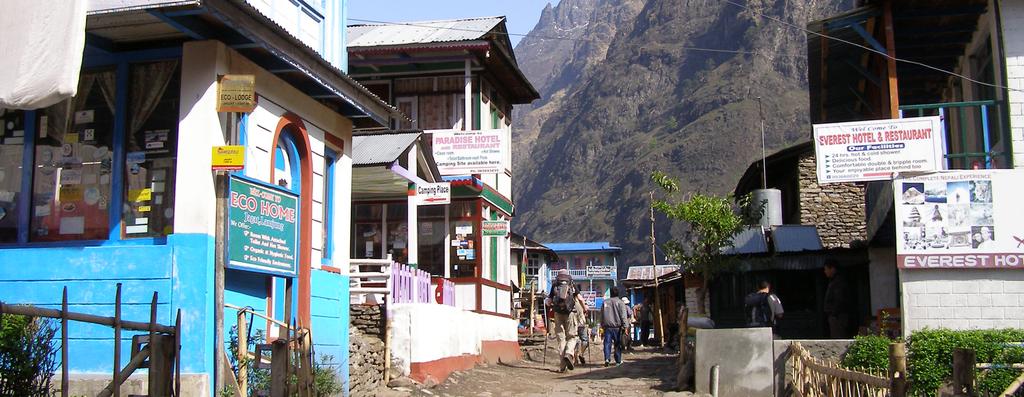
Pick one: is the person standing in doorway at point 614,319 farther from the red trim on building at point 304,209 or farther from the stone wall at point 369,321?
the red trim on building at point 304,209

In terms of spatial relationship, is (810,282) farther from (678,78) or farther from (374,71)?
(678,78)

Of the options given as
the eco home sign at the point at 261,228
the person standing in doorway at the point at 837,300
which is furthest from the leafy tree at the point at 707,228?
the eco home sign at the point at 261,228

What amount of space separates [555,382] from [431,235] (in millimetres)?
6341

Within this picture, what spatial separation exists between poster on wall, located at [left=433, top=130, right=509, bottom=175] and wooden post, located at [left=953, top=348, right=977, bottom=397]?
1321 centimetres

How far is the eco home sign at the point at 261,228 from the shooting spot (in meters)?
10.5

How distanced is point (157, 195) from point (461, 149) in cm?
1100

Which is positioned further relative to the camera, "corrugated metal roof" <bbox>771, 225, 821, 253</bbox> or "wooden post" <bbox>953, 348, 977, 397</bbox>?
→ "corrugated metal roof" <bbox>771, 225, 821, 253</bbox>

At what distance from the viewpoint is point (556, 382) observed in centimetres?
1752

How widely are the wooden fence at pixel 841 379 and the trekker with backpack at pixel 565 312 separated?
678 centimetres

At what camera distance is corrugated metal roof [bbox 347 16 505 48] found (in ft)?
77.0

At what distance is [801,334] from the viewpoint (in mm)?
22891

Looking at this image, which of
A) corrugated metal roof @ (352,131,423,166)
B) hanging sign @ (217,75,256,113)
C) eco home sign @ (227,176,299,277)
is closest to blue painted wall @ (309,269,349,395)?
eco home sign @ (227,176,299,277)

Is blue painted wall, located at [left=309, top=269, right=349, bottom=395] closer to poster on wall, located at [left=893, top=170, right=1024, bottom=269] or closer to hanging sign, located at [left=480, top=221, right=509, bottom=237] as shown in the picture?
poster on wall, located at [left=893, top=170, right=1024, bottom=269]

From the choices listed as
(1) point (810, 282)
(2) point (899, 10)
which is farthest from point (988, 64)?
(1) point (810, 282)
